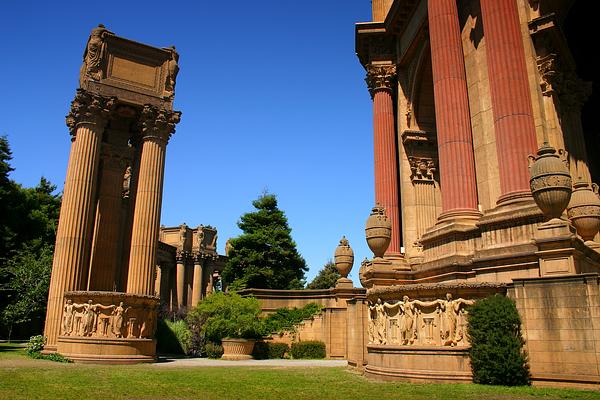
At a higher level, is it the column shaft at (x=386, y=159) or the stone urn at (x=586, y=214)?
the column shaft at (x=386, y=159)

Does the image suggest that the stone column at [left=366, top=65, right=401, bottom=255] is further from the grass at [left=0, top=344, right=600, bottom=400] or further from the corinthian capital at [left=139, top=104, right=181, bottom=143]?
the grass at [left=0, top=344, right=600, bottom=400]

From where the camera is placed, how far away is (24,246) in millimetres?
36969

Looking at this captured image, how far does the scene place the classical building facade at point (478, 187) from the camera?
35.3 feet

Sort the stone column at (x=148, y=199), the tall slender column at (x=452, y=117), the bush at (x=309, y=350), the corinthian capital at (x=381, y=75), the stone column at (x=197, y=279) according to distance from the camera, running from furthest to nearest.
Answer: the stone column at (x=197, y=279) → the corinthian capital at (x=381, y=75) → the bush at (x=309, y=350) → the stone column at (x=148, y=199) → the tall slender column at (x=452, y=117)

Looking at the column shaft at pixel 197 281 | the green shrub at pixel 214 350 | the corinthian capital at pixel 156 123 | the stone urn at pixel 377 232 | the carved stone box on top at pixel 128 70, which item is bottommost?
the green shrub at pixel 214 350

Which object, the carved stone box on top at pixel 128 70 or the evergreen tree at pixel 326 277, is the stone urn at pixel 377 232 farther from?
the evergreen tree at pixel 326 277

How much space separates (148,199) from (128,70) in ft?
23.9

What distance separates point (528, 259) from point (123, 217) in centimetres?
2401

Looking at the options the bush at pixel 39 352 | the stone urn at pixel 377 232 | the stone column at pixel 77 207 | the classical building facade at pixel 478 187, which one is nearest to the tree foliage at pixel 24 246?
the stone column at pixel 77 207

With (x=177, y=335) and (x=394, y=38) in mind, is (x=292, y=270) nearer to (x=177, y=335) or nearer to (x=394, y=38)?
(x=177, y=335)

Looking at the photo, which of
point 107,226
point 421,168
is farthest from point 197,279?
point 421,168

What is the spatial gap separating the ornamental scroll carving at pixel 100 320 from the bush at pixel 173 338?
8049 millimetres

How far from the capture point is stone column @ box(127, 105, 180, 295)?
2492 cm

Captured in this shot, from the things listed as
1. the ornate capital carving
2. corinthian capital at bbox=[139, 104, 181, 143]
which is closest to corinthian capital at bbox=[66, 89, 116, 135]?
corinthian capital at bbox=[139, 104, 181, 143]
